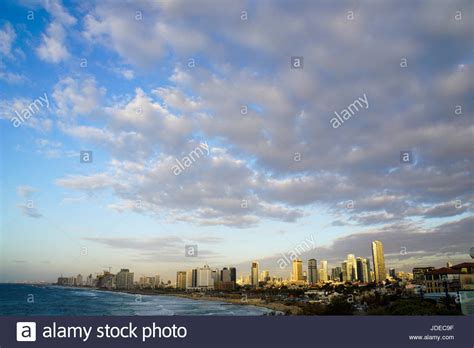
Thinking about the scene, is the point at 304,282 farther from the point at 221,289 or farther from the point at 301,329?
the point at 301,329

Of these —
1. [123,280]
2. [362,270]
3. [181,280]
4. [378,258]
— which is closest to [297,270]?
[362,270]

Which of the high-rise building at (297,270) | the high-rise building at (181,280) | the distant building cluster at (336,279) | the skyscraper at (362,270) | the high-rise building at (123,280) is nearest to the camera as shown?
the distant building cluster at (336,279)

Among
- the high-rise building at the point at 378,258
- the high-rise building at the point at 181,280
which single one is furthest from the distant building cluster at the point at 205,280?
the high-rise building at the point at 378,258

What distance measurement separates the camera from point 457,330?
39.2ft

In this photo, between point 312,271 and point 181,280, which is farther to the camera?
point 181,280

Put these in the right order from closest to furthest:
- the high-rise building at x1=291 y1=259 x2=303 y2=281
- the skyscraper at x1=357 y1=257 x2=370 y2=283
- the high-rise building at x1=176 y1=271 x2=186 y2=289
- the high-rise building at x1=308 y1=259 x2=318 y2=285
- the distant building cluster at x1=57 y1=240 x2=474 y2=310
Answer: the distant building cluster at x1=57 y1=240 x2=474 y2=310 < the skyscraper at x1=357 y1=257 x2=370 y2=283 < the high-rise building at x1=308 y1=259 x2=318 y2=285 < the high-rise building at x1=291 y1=259 x2=303 y2=281 < the high-rise building at x1=176 y1=271 x2=186 y2=289

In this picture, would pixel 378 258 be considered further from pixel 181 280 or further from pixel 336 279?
pixel 181 280

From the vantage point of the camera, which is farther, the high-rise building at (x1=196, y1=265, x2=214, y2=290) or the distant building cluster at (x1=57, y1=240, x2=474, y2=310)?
the high-rise building at (x1=196, y1=265, x2=214, y2=290)

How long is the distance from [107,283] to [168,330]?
445 feet

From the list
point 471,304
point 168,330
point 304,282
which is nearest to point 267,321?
point 168,330

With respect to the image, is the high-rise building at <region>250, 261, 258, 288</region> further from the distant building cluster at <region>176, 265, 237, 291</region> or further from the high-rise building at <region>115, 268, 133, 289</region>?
the high-rise building at <region>115, 268, 133, 289</region>

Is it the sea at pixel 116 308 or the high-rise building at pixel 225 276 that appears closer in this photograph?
the sea at pixel 116 308

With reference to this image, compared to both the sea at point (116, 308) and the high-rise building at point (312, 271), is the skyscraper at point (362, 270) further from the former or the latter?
the sea at point (116, 308)

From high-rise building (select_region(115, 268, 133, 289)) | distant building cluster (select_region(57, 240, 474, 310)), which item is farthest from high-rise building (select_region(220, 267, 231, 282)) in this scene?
high-rise building (select_region(115, 268, 133, 289))
